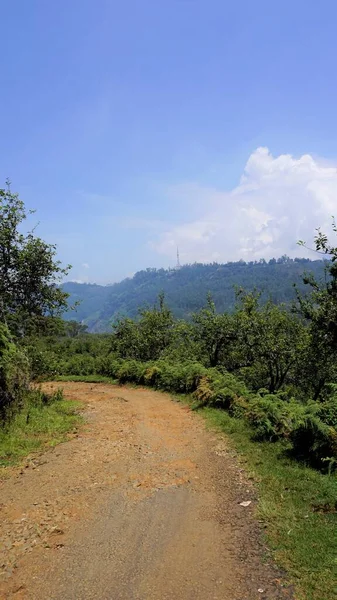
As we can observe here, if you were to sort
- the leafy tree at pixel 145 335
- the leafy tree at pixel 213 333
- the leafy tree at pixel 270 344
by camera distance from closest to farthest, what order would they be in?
the leafy tree at pixel 270 344 < the leafy tree at pixel 213 333 < the leafy tree at pixel 145 335

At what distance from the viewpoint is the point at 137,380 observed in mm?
24328

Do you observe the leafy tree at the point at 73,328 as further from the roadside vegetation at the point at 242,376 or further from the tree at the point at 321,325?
the tree at the point at 321,325

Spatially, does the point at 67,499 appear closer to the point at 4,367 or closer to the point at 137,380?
the point at 4,367

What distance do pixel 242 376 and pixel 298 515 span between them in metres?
17.0

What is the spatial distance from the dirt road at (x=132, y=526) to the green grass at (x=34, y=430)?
589 millimetres

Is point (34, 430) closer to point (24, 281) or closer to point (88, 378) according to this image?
point (24, 281)

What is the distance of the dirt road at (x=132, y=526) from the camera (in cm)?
512

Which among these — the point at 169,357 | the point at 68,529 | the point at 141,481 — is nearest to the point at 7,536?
the point at 68,529

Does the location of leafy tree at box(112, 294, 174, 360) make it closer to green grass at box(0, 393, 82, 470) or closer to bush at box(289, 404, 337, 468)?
green grass at box(0, 393, 82, 470)

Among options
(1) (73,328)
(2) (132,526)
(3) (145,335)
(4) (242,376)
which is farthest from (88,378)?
(2) (132,526)

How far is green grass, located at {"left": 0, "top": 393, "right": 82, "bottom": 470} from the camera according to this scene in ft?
32.9

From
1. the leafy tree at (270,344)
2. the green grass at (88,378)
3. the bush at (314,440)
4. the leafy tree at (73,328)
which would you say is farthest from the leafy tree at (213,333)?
the bush at (314,440)

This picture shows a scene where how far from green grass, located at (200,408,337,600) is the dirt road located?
1.02ft

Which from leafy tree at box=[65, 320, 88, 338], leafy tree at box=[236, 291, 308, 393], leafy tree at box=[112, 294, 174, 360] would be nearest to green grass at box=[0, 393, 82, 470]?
leafy tree at box=[65, 320, 88, 338]
